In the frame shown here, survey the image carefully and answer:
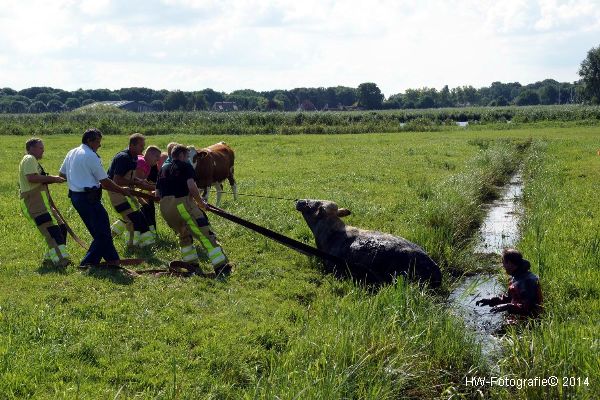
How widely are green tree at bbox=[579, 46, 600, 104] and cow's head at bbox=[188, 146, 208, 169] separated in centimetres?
9079

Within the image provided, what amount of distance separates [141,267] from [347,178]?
11357 mm

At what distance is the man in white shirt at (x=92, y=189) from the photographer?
959cm

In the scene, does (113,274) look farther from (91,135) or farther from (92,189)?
(91,135)

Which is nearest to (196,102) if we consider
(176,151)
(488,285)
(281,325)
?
(176,151)

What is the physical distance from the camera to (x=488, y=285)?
10.0 meters

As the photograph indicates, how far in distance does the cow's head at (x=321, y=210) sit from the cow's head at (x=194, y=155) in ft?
14.5

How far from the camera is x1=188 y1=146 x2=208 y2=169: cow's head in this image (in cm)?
1471

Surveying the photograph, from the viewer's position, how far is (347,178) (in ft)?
67.3

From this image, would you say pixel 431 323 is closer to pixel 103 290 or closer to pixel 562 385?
pixel 562 385

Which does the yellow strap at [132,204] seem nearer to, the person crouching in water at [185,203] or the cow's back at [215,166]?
the person crouching in water at [185,203]

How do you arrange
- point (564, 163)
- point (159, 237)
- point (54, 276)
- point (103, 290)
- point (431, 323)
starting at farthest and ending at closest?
point (564, 163)
point (159, 237)
point (54, 276)
point (103, 290)
point (431, 323)

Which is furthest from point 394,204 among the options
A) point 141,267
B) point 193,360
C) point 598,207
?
point 193,360

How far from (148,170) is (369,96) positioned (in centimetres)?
15509

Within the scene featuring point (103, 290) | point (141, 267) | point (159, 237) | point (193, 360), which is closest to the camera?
point (193, 360)
